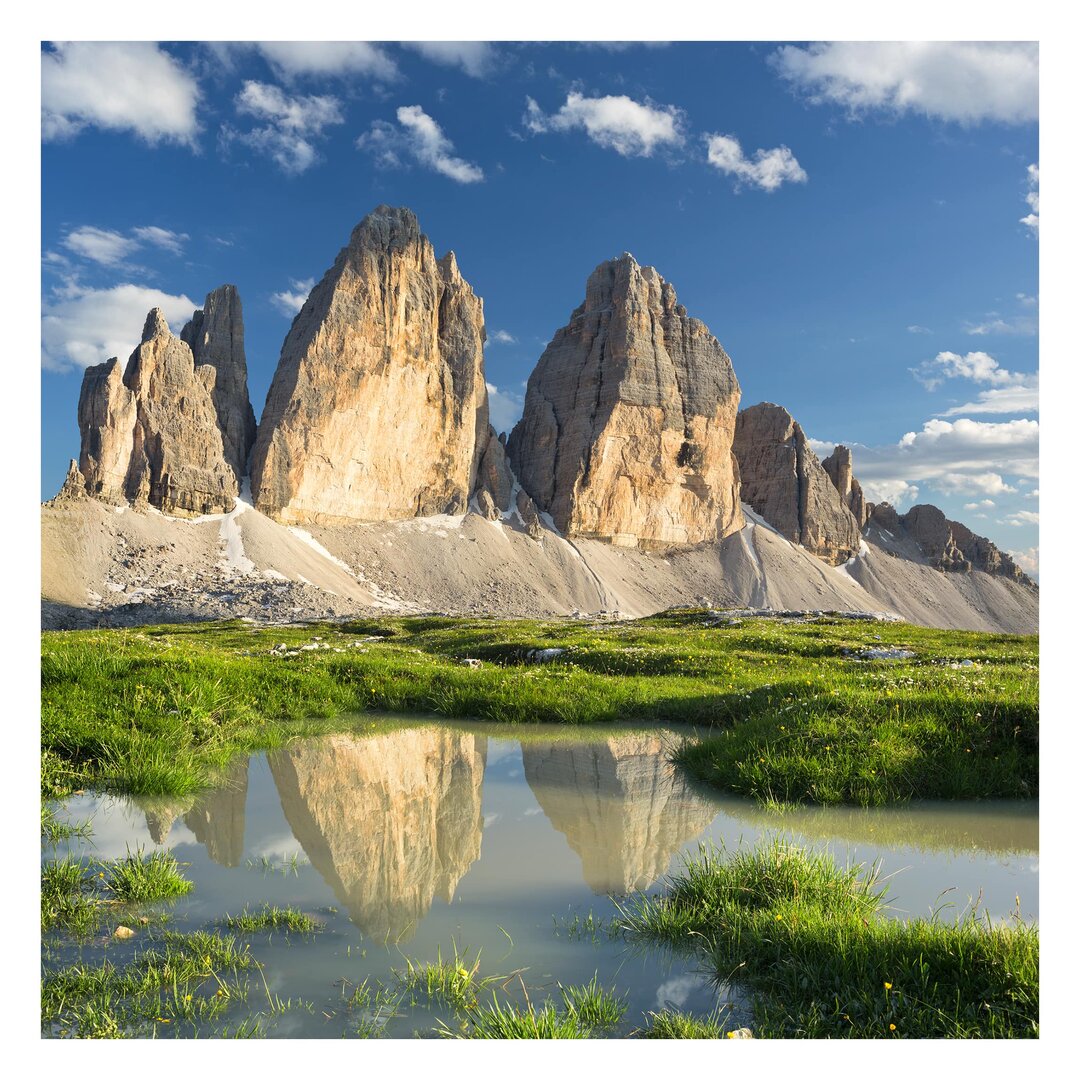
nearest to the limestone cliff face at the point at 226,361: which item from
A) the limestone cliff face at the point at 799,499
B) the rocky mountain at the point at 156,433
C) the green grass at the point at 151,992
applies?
the rocky mountain at the point at 156,433

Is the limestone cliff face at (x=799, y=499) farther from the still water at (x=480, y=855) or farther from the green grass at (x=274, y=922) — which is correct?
the green grass at (x=274, y=922)

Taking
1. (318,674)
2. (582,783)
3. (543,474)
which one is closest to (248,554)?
(543,474)

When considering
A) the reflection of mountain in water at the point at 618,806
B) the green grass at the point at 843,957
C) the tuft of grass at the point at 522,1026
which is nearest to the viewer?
the tuft of grass at the point at 522,1026

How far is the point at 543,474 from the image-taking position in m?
167

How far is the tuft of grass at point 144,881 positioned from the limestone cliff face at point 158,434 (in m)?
123

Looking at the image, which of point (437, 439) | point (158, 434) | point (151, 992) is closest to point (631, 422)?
point (437, 439)

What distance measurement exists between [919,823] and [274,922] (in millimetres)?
6587

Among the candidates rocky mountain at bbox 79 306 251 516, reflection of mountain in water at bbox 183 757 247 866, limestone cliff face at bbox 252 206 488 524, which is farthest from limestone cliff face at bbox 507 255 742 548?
reflection of mountain in water at bbox 183 757 247 866

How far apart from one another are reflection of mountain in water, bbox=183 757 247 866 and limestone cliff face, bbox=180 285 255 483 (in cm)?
13805

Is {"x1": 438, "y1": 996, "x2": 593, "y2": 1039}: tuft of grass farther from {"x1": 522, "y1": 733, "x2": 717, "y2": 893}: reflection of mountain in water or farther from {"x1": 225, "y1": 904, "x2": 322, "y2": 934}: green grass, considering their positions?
{"x1": 522, "y1": 733, "x2": 717, "y2": 893}: reflection of mountain in water

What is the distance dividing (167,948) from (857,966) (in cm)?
437

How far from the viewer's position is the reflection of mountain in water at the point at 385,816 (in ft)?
20.5

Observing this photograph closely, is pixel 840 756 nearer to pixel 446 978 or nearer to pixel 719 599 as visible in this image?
pixel 446 978
